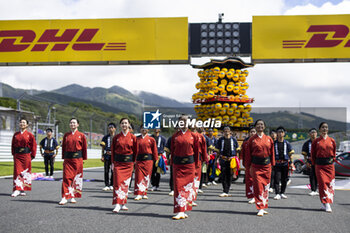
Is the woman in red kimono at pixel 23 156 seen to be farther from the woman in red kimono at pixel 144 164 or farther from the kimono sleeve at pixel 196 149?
the kimono sleeve at pixel 196 149

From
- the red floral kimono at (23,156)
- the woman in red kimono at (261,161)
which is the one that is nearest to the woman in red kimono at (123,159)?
the woman in red kimono at (261,161)

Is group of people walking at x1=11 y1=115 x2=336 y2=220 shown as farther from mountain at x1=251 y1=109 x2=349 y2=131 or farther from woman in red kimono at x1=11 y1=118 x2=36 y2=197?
mountain at x1=251 y1=109 x2=349 y2=131

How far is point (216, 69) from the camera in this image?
21.1 metres

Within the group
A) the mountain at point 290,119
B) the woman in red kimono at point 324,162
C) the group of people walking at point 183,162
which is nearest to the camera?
the group of people walking at point 183,162

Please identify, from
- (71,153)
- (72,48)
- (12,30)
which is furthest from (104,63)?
(71,153)

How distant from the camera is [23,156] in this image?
9.95 metres

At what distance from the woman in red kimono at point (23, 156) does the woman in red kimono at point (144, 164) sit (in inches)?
110

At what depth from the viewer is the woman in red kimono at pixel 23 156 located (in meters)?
9.77

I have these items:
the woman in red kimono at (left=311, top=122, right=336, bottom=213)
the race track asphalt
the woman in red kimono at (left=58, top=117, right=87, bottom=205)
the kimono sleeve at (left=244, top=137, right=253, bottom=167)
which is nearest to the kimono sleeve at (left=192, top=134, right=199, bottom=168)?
the race track asphalt

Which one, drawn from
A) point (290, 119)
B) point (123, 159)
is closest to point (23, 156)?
point (123, 159)

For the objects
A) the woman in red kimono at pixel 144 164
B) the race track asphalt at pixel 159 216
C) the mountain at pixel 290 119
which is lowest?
the race track asphalt at pixel 159 216

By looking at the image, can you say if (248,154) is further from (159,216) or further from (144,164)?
(144,164)

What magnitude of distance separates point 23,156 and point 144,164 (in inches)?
122

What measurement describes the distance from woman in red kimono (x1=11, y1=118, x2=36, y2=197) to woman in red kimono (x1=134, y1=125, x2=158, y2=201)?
278cm
